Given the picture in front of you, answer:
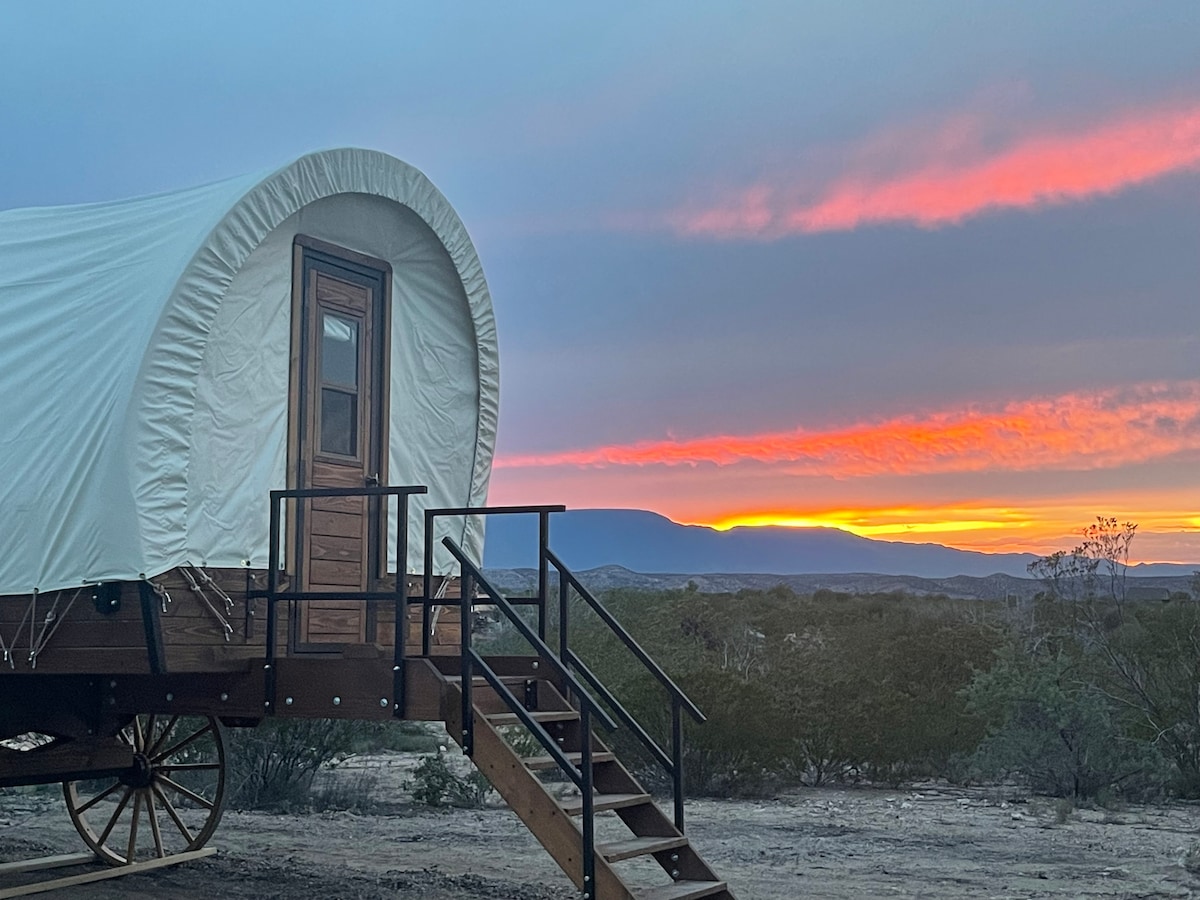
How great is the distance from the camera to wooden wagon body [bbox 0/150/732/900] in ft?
21.2

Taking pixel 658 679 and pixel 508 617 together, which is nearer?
pixel 508 617

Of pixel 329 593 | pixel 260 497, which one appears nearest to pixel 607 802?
pixel 329 593

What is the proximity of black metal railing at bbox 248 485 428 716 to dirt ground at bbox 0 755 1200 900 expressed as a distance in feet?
A: 7.44

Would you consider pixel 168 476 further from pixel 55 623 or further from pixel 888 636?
pixel 888 636

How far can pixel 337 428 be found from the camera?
7930mm

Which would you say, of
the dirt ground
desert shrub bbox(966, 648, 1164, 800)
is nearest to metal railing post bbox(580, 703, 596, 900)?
the dirt ground

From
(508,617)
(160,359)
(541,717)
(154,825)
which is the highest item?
(160,359)

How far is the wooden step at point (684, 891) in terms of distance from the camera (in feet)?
20.5

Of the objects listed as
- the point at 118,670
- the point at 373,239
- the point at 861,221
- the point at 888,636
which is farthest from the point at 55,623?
the point at 888,636

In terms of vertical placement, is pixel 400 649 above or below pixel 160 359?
below

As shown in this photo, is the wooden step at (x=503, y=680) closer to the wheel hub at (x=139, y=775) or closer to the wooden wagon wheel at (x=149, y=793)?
the wooden wagon wheel at (x=149, y=793)

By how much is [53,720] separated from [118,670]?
1.89 meters

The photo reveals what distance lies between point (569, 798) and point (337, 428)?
2.48 meters

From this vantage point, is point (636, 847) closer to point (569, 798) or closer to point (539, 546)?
point (569, 798)
